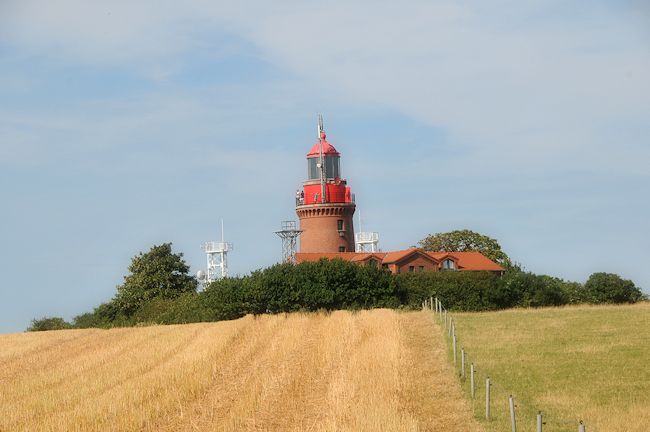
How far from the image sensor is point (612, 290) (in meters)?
95.7

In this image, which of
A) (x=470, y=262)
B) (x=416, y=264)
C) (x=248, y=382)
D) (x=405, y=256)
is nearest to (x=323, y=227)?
(x=405, y=256)

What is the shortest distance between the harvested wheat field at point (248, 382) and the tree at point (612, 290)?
41823 mm

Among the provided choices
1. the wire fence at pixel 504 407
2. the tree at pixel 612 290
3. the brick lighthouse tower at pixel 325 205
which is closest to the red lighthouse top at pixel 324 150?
the brick lighthouse tower at pixel 325 205

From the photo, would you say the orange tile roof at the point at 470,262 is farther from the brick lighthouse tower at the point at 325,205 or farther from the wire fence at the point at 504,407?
the wire fence at the point at 504,407

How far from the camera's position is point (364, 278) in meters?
80.3

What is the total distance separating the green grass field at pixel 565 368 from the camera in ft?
96.9

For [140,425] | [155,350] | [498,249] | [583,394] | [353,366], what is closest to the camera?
[140,425]

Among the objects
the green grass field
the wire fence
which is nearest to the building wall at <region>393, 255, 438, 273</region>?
the green grass field

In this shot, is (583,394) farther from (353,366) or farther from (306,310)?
(306,310)

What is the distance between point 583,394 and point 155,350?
907 inches

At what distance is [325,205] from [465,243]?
33.4 meters

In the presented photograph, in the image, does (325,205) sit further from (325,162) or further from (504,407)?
(504,407)

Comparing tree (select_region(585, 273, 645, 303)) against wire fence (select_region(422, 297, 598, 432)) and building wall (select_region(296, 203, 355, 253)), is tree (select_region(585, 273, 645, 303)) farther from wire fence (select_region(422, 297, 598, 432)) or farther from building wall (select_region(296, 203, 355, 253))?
wire fence (select_region(422, 297, 598, 432))

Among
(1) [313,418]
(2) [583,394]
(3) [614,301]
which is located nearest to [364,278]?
(3) [614,301]
